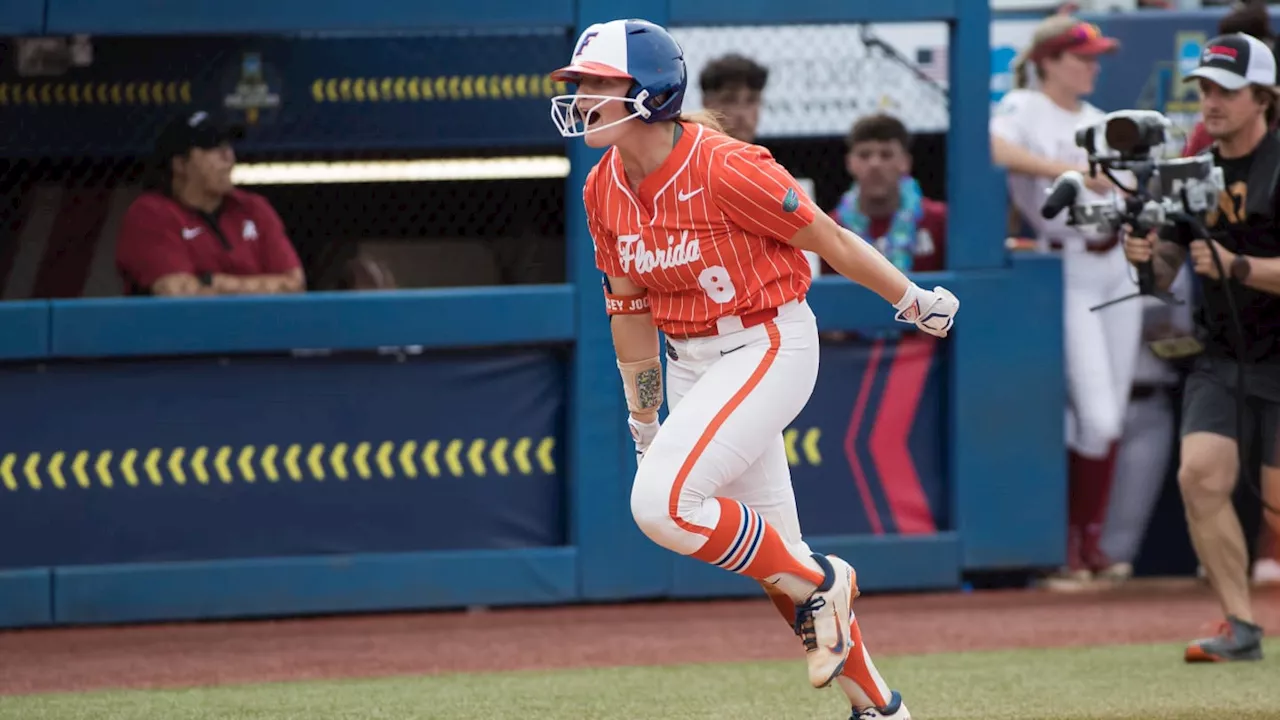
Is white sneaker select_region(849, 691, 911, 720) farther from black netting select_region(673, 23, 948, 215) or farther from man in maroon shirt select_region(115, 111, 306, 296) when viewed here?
black netting select_region(673, 23, 948, 215)

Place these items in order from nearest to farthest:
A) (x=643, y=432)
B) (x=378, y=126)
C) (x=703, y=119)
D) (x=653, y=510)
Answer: (x=653, y=510) < (x=703, y=119) < (x=643, y=432) < (x=378, y=126)

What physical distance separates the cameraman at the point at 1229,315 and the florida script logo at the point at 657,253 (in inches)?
93.8

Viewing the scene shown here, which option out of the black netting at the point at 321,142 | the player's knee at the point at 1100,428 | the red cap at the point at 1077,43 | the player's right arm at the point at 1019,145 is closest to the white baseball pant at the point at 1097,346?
the player's knee at the point at 1100,428

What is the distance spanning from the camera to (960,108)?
8.09 m

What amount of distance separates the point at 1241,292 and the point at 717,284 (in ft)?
9.16

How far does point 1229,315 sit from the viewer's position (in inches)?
255

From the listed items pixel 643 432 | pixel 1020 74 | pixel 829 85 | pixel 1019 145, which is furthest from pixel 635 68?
pixel 1020 74

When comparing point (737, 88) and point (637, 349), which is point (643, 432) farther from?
point (737, 88)

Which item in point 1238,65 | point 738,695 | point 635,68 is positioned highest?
point 1238,65

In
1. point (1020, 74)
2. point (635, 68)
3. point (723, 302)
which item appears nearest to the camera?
point (635, 68)

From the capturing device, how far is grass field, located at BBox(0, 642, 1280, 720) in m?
5.40

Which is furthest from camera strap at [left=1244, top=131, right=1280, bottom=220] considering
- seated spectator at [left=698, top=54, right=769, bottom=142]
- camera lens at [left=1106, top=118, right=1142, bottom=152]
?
seated spectator at [left=698, top=54, right=769, bottom=142]

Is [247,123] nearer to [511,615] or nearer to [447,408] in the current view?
[447,408]

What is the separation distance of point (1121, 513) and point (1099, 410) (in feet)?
2.11
